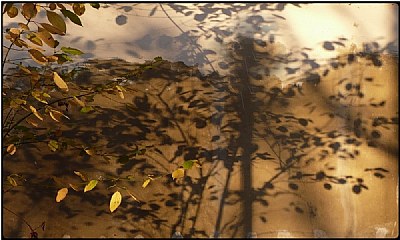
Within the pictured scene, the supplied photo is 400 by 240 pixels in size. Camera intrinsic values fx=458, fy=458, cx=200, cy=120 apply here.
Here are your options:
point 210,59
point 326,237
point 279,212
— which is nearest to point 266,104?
point 210,59

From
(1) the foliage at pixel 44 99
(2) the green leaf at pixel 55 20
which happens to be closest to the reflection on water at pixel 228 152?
(1) the foliage at pixel 44 99

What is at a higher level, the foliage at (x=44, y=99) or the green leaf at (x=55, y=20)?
the green leaf at (x=55, y=20)

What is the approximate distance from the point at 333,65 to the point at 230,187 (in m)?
0.93

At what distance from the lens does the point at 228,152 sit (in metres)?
2.63

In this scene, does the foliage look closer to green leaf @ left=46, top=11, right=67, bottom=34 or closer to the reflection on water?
the reflection on water

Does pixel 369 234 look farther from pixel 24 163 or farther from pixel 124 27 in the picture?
pixel 24 163

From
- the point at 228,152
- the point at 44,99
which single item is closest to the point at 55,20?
the point at 44,99

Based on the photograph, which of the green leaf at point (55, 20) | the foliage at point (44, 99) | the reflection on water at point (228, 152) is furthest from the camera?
the reflection on water at point (228, 152)

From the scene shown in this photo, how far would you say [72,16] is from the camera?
1.46m

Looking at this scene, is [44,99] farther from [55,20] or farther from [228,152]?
[228,152]

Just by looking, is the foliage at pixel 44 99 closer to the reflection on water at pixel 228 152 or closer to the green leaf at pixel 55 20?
the reflection on water at pixel 228 152

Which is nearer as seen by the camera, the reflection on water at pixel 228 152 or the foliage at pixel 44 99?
the foliage at pixel 44 99

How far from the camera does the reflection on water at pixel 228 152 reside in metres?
2.62

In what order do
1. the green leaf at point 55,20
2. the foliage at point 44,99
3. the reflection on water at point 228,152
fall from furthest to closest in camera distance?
the reflection on water at point 228,152 → the foliage at point 44,99 → the green leaf at point 55,20
